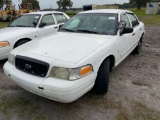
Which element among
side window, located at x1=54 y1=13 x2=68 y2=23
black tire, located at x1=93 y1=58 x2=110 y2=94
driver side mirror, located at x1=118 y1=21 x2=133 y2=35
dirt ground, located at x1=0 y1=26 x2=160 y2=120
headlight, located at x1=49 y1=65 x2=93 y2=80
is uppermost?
side window, located at x1=54 y1=13 x2=68 y2=23

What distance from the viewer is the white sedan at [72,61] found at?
8.57 feet

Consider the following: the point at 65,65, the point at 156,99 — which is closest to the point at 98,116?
the point at 65,65

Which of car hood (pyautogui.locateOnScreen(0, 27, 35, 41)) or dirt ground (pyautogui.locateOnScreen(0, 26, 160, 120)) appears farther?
car hood (pyautogui.locateOnScreen(0, 27, 35, 41))

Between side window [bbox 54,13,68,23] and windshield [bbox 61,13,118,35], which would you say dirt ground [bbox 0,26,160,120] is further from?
side window [bbox 54,13,68,23]

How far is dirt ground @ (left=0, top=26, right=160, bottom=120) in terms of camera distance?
290 cm

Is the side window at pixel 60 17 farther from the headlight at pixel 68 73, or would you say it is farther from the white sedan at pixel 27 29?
the headlight at pixel 68 73

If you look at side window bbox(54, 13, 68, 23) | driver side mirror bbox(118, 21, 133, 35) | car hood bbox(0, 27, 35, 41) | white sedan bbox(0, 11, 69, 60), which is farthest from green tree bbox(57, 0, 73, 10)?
driver side mirror bbox(118, 21, 133, 35)

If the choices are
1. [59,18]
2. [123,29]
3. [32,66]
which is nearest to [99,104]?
[32,66]

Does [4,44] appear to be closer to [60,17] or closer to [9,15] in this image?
[60,17]

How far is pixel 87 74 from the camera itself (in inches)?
109

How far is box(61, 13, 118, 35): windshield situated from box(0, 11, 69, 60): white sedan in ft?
5.20

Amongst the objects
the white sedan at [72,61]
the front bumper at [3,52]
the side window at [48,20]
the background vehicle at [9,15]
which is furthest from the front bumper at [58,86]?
the background vehicle at [9,15]

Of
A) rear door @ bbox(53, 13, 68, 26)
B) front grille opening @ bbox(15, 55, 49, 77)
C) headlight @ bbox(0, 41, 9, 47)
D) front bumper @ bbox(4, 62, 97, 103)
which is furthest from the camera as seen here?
rear door @ bbox(53, 13, 68, 26)

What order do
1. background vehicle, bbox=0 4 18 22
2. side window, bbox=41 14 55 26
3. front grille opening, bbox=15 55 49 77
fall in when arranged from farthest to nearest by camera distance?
background vehicle, bbox=0 4 18 22
side window, bbox=41 14 55 26
front grille opening, bbox=15 55 49 77
